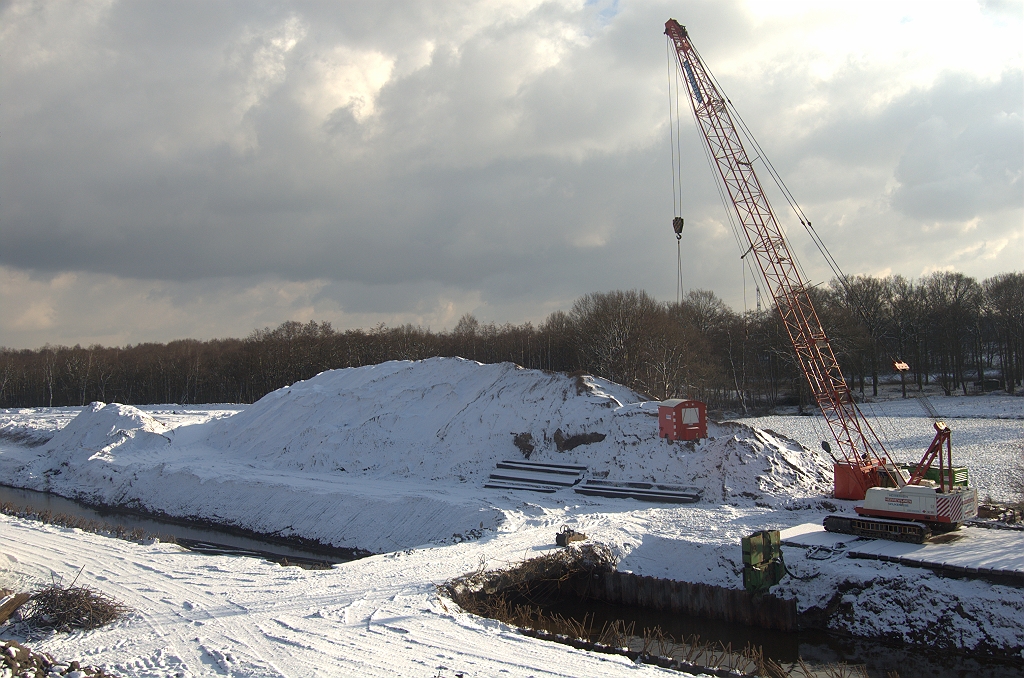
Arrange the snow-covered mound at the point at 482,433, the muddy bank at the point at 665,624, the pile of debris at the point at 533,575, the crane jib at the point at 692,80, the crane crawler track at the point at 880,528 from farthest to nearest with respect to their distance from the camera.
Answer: the crane jib at the point at 692,80 → the snow-covered mound at the point at 482,433 → the crane crawler track at the point at 880,528 → the pile of debris at the point at 533,575 → the muddy bank at the point at 665,624

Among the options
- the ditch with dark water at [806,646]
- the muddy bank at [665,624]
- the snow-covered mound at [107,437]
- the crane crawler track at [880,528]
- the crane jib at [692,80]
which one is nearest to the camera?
the ditch with dark water at [806,646]

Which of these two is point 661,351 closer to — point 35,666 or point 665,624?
point 665,624

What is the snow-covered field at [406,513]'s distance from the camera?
486 inches

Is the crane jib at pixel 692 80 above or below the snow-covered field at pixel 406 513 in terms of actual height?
above

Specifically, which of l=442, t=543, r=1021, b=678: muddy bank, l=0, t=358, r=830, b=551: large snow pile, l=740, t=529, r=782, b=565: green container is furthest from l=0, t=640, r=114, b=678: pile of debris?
l=740, t=529, r=782, b=565: green container

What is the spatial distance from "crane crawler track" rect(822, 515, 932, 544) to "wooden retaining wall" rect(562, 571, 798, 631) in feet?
13.5

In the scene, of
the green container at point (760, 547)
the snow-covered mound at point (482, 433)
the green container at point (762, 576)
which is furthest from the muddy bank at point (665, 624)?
the snow-covered mound at point (482, 433)

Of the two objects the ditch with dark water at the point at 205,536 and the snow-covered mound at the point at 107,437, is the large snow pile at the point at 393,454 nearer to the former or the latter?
the snow-covered mound at the point at 107,437

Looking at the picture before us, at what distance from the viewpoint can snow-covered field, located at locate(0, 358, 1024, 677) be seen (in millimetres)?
12352

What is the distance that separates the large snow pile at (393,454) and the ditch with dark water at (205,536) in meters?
0.61

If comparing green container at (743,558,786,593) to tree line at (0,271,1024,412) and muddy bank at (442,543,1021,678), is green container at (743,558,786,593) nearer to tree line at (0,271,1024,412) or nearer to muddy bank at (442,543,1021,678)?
muddy bank at (442,543,1021,678)

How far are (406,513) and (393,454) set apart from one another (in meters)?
8.29

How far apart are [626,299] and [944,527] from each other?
48686 millimetres

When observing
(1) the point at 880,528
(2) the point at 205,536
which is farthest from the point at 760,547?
(2) the point at 205,536
